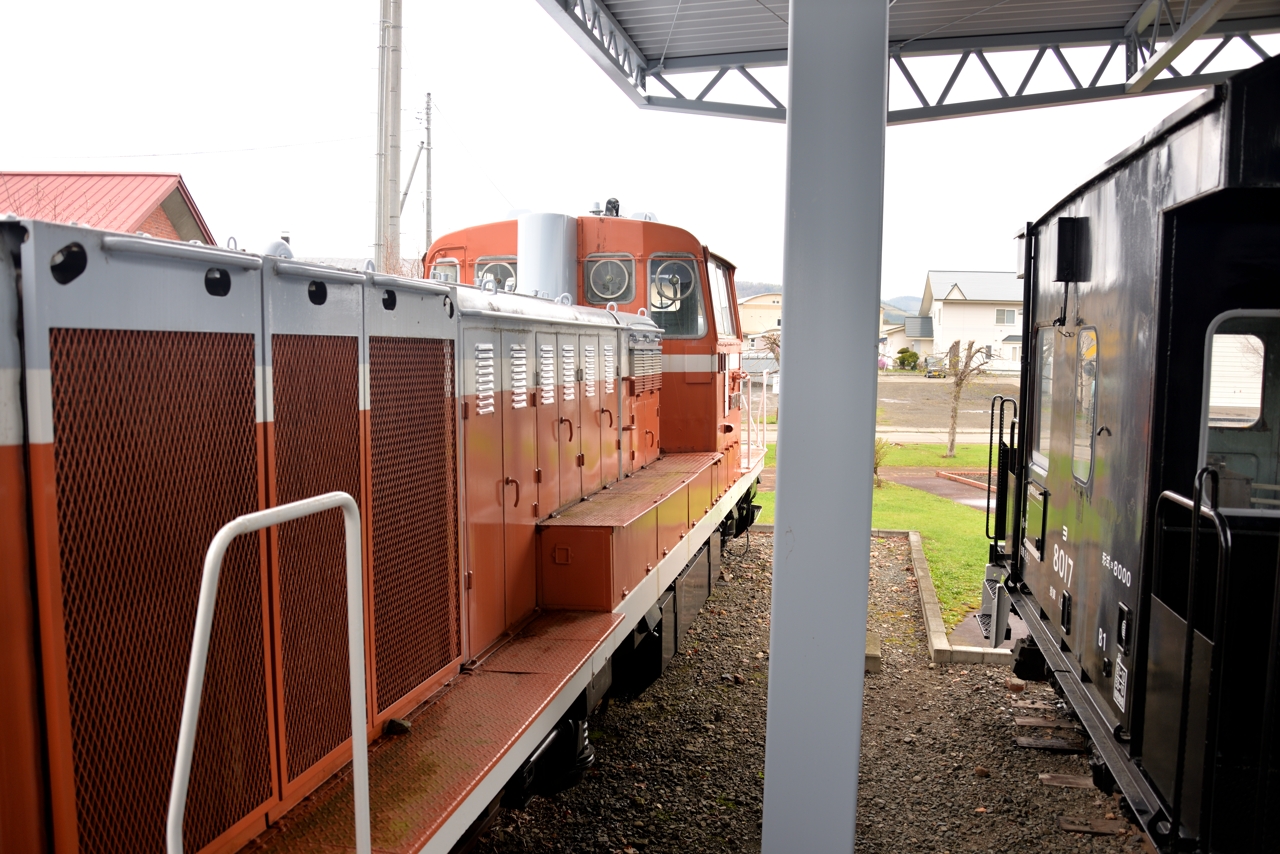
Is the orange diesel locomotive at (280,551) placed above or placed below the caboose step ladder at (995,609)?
above

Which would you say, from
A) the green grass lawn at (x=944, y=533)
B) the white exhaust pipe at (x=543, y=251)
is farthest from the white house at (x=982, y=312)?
the white exhaust pipe at (x=543, y=251)

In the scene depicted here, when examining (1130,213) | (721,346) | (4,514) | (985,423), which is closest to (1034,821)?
(1130,213)

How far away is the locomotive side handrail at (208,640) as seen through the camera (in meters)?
1.48

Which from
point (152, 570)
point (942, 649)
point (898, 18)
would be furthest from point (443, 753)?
point (898, 18)

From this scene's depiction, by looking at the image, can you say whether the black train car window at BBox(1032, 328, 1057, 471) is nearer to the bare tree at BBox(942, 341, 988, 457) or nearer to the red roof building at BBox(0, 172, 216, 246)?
the red roof building at BBox(0, 172, 216, 246)

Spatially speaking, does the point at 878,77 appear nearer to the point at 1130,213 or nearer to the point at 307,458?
the point at 1130,213

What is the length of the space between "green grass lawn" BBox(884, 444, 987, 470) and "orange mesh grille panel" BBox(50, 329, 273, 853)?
1569cm

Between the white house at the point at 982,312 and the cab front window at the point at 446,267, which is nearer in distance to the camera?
the cab front window at the point at 446,267

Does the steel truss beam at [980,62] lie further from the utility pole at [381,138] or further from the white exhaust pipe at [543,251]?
the utility pole at [381,138]

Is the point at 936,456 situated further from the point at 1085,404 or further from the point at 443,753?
the point at 443,753

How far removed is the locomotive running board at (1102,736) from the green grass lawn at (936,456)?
11.7 meters

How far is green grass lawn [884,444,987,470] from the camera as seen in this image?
16.8 metres

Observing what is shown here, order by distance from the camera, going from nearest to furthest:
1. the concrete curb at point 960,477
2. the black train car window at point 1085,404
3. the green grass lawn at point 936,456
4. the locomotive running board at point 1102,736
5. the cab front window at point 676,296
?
the locomotive running board at point 1102,736, the black train car window at point 1085,404, the cab front window at point 676,296, the concrete curb at point 960,477, the green grass lawn at point 936,456

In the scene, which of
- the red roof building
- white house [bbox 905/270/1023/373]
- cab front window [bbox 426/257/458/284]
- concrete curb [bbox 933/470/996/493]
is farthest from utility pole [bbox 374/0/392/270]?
white house [bbox 905/270/1023/373]
